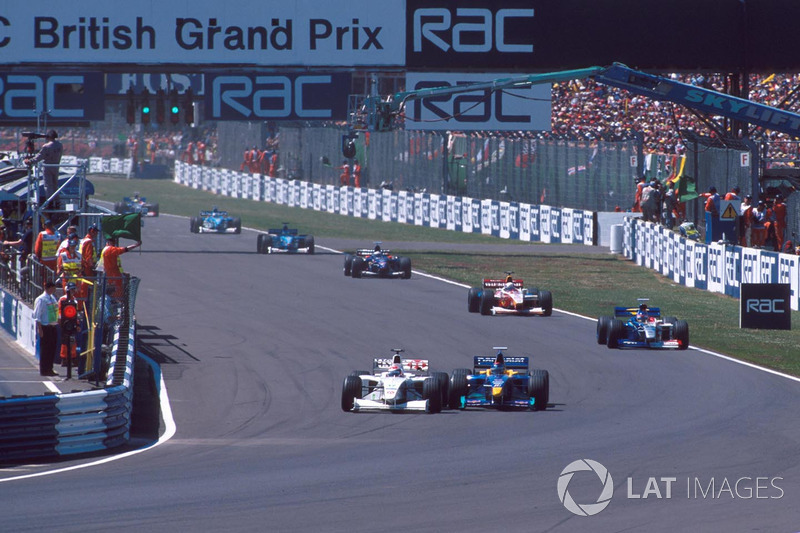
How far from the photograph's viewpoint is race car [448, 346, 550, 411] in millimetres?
18375

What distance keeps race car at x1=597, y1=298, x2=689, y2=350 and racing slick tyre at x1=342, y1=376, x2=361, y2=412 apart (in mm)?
6876

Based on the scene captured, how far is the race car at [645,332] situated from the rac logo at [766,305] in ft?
10.4

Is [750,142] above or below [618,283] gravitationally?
above

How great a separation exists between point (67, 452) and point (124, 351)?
4.54 metres

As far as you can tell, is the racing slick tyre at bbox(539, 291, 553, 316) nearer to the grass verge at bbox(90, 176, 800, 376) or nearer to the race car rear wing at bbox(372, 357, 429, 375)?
the grass verge at bbox(90, 176, 800, 376)

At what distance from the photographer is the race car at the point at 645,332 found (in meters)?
23.8

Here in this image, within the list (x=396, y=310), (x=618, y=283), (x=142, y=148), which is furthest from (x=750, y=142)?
(x=142, y=148)

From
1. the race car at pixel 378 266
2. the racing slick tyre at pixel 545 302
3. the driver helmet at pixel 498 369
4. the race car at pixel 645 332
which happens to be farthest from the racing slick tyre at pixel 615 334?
the race car at pixel 378 266

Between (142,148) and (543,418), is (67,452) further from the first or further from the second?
(142,148)

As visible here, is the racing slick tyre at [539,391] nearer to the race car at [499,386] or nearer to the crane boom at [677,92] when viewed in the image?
the race car at [499,386]

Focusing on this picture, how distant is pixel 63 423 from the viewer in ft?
51.7

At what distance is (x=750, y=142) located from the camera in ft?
113

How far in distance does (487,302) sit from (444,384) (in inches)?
392

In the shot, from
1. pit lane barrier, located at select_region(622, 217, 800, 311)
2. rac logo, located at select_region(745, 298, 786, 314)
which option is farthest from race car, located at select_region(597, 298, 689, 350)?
pit lane barrier, located at select_region(622, 217, 800, 311)
